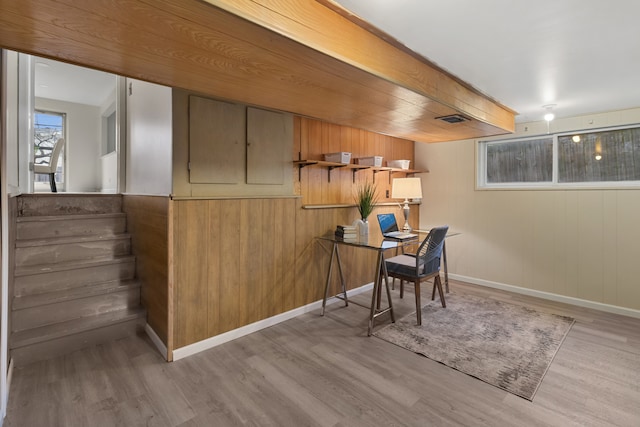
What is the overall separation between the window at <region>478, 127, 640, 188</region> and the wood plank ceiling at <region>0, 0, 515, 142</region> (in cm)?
188

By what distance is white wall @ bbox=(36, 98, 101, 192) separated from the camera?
5773 mm

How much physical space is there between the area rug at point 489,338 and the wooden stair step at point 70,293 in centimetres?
228

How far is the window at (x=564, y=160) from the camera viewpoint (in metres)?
3.36

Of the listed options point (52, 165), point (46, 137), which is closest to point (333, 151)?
point (52, 165)

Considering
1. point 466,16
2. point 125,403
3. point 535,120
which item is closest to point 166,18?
point 466,16

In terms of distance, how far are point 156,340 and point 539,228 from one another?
4166 millimetres

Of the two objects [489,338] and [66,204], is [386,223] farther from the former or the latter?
[66,204]

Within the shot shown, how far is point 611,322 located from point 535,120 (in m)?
2.26

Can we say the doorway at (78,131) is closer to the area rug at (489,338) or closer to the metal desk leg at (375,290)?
the metal desk leg at (375,290)

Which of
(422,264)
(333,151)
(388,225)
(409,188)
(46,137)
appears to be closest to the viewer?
(422,264)

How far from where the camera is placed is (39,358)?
2.32 meters

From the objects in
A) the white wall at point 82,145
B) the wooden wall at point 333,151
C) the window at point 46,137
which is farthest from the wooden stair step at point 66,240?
the white wall at point 82,145

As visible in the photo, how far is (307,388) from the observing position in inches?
81.2

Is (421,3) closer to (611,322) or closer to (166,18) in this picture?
(166,18)
